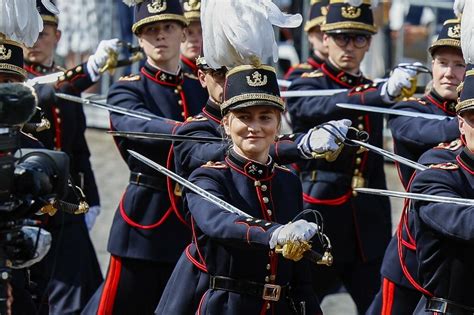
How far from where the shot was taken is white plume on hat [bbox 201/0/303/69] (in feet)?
22.2

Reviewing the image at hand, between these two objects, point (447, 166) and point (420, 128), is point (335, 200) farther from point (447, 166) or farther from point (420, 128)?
point (447, 166)

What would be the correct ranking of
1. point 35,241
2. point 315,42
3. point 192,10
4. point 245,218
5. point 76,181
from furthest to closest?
point 315,42 → point 192,10 → point 76,181 → point 245,218 → point 35,241

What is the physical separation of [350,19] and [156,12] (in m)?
1.29

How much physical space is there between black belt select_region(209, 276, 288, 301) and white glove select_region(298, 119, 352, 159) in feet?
2.11

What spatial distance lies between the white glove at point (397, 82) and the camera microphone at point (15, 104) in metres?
2.99

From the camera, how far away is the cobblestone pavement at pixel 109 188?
10703 mm

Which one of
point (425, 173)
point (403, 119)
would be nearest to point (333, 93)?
point (403, 119)

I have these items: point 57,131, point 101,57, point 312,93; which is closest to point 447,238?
point 312,93

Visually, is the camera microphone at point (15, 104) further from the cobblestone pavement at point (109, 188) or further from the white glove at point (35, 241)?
the cobblestone pavement at point (109, 188)

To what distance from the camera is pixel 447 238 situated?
636cm

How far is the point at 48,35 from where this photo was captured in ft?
30.9

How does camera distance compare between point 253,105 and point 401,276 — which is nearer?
point 253,105

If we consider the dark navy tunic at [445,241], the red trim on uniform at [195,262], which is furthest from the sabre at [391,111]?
the red trim on uniform at [195,262]

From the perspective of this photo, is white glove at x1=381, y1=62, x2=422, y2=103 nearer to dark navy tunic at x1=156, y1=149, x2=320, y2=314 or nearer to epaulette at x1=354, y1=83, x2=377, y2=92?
epaulette at x1=354, y1=83, x2=377, y2=92
